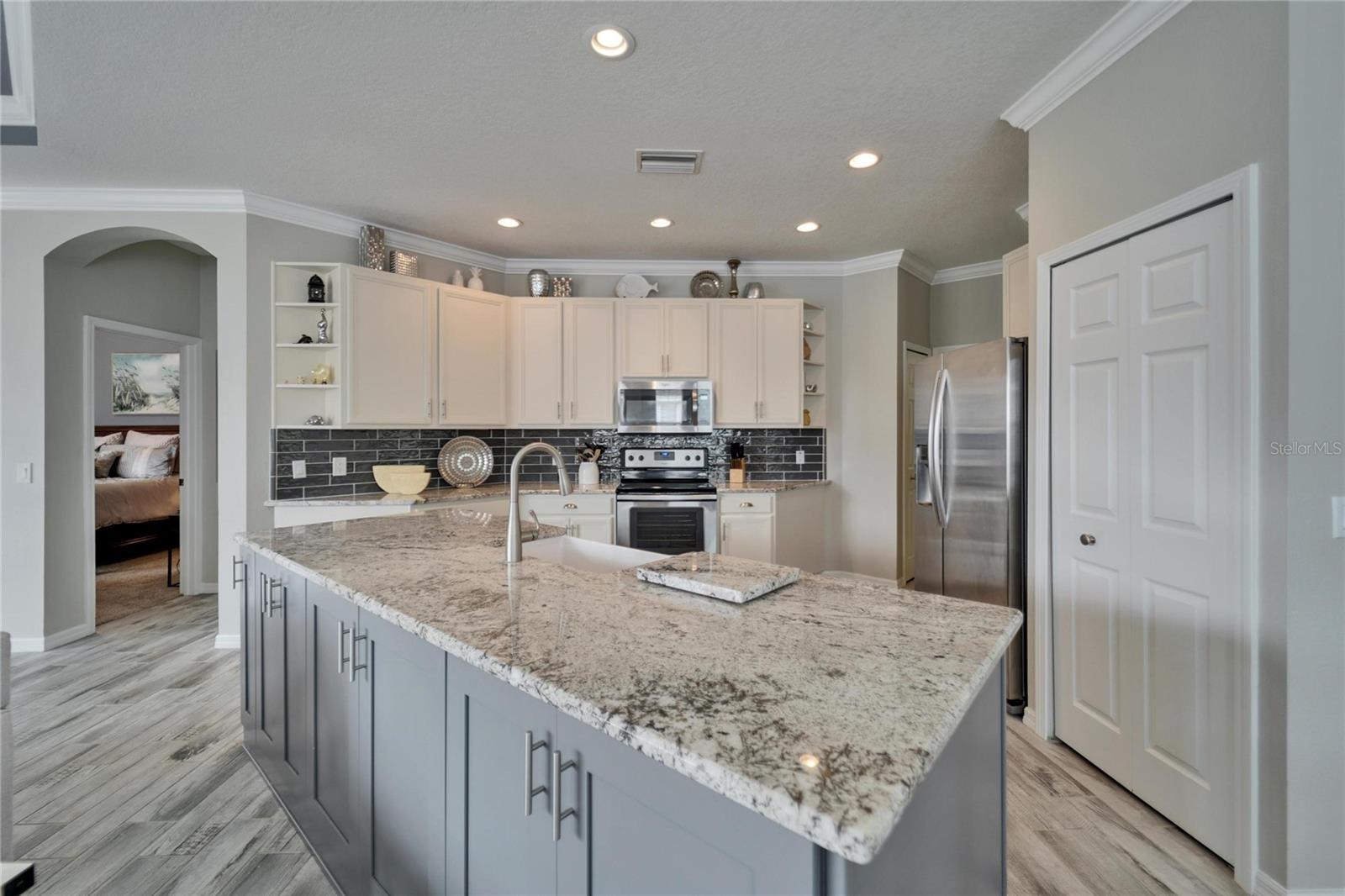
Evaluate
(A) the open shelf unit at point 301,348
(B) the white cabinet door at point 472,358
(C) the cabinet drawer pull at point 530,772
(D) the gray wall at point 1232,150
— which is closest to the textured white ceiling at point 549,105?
(D) the gray wall at point 1232,150

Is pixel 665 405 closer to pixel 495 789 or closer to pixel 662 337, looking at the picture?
pixel 662 337

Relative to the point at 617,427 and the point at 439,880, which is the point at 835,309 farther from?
the point at 439,880

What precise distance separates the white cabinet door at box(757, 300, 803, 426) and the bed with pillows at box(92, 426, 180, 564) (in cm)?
495

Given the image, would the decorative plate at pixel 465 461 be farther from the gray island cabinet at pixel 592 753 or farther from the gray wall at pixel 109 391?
the gray wall at pixel 109 391

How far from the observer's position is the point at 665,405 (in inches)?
179

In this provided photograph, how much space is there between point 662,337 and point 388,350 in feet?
6.21

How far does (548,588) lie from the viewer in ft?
4.56

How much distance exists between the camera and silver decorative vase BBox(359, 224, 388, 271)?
3791 mm

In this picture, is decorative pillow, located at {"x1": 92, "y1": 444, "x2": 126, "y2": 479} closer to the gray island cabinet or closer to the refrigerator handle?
the gray island cabinet

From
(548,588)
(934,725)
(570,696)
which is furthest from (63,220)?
(934,725)

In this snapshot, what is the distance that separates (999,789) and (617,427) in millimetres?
3604

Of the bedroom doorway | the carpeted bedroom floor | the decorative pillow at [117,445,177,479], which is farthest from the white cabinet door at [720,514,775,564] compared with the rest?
the decorative pillow at [117,445,177,479]

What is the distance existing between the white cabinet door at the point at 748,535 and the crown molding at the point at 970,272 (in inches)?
101

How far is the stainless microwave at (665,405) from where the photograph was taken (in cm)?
450
